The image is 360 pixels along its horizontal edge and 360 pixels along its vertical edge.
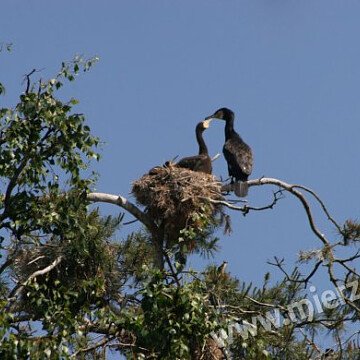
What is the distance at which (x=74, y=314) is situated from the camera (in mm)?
Answer: 11281

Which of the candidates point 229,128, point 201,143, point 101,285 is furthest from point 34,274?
point 229,128

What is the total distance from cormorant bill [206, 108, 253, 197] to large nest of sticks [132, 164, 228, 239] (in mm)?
248

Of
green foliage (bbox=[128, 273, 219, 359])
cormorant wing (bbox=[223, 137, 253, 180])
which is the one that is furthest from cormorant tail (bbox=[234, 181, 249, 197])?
green foliage (bbox=[128, 273, 219, 359])

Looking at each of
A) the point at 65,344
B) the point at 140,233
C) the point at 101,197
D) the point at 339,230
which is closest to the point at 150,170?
the point at 140,233

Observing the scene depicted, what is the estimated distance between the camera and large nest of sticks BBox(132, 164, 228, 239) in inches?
524

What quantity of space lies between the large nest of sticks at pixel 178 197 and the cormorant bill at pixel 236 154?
25 centimetres

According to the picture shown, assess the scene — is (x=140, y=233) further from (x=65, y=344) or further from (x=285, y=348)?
(x=65, y=344)

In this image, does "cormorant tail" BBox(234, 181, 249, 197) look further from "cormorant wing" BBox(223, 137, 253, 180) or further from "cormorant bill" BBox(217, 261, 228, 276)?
"cormorant bill" BBox(217, 261, 228, 276)

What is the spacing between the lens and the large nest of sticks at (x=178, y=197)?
1331 centimetres

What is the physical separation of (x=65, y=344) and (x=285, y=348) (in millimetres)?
2310

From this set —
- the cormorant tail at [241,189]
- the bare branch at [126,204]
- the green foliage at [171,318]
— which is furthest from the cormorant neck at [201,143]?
the green foliage at [171,318]

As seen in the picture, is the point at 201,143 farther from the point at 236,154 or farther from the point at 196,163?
the point at 196,163

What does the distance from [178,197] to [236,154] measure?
1.64 metres

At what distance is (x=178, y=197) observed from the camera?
13602mm
